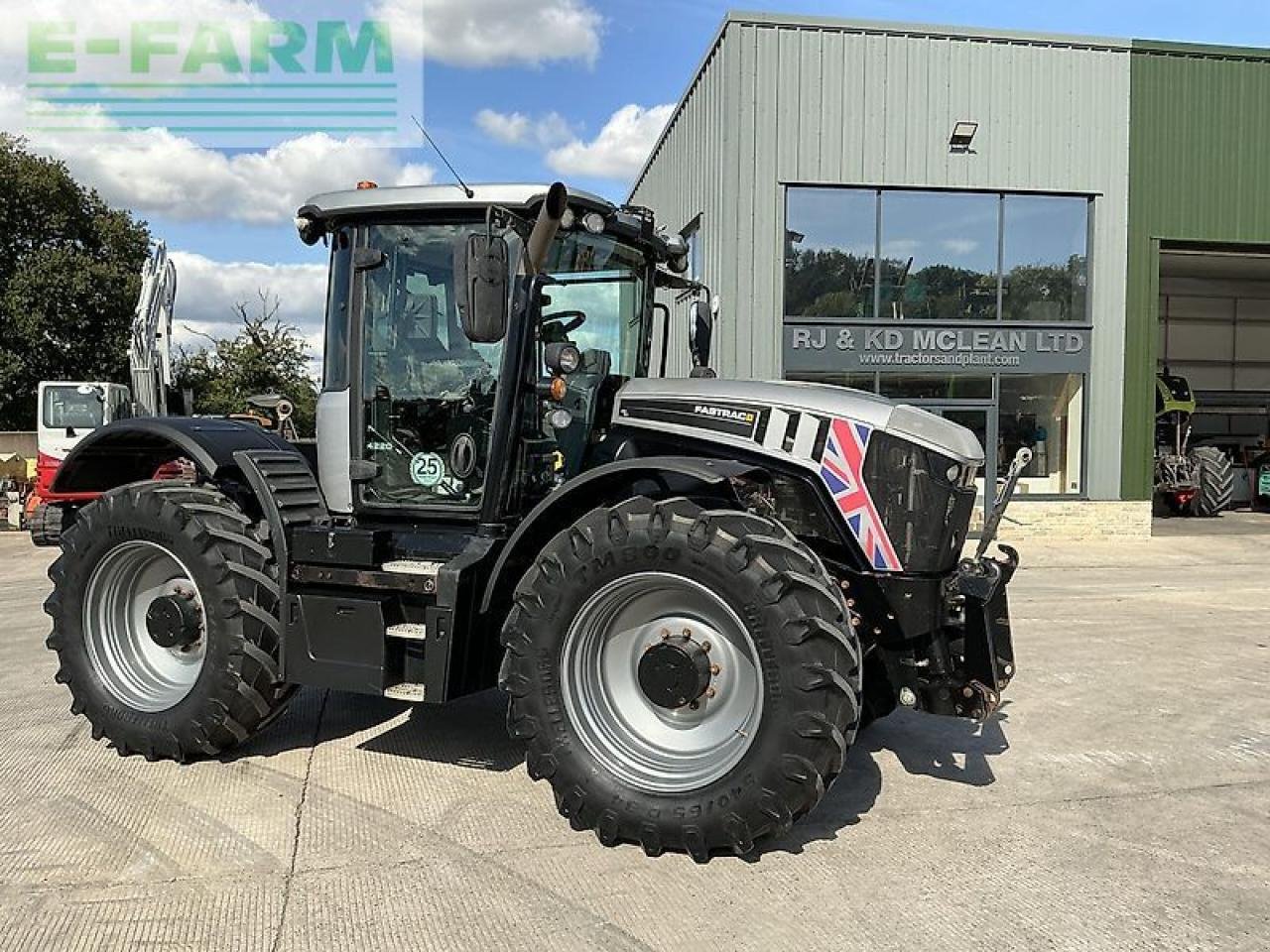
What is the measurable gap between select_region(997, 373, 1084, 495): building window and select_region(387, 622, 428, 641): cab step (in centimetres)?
1223

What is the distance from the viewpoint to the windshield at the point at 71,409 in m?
15.6

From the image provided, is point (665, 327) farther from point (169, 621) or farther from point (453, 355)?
point (169, 621)

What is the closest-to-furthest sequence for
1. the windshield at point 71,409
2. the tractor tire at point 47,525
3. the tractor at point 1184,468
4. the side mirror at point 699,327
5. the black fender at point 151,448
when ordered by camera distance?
the black fender at point 151,448 → the side mirror at point 699,327 → the tractor tire at point 47,525 → the windshield at point 71,409 → the tractor at point 1184,468

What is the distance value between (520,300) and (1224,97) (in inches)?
588

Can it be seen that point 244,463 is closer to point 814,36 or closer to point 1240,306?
A: point 814,36

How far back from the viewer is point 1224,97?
14.9 m

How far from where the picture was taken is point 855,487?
3916 mm

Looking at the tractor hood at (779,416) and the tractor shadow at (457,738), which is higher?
the tractor hood at (779,416)

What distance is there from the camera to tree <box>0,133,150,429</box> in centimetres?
2467

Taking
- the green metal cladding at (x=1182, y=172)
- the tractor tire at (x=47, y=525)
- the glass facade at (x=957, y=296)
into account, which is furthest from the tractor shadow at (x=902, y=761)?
the tractor tire at (x=47, y=525)

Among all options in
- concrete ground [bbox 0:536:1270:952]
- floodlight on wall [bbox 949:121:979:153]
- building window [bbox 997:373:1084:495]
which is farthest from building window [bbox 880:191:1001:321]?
concrete ground [bbox 0:536:1270:952]

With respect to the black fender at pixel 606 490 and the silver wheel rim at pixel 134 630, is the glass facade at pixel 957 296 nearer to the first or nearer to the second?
the black fender at pixel 606 490

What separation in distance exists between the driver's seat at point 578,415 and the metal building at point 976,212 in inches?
355

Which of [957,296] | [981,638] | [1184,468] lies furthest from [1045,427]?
[981,638]
